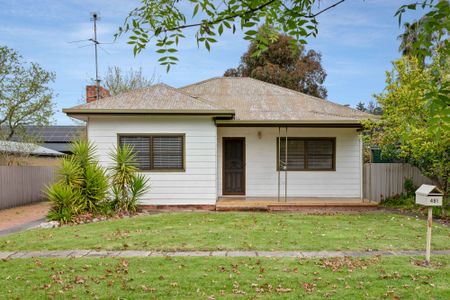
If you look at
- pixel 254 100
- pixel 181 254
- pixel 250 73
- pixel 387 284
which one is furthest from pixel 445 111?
pixel 250 73

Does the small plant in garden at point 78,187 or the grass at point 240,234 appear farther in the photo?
the small plant in garden at point 78,187

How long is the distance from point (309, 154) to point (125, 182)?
21.0 feet

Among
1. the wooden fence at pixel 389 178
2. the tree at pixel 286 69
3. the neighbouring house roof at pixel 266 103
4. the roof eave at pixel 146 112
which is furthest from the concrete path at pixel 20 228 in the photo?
the tree at pixel 286 69

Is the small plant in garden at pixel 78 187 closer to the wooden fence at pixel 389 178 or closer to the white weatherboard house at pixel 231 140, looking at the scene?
the white weatherboard house at pixel 231 140

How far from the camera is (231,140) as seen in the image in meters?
13.8

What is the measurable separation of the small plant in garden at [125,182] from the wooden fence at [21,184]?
15.9 ft

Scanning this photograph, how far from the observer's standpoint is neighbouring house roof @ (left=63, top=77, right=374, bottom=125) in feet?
38.0

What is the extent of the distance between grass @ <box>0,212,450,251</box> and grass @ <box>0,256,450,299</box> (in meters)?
1.01

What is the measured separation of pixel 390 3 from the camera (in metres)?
3.62

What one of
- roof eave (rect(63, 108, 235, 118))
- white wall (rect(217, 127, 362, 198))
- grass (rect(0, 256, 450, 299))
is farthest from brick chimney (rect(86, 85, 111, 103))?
grass (rect(0, 256, 450, 299))

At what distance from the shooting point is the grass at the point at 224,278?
463 centimetres

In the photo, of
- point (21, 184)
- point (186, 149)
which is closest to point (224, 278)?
point (186, 149)

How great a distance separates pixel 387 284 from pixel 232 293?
1946 mm

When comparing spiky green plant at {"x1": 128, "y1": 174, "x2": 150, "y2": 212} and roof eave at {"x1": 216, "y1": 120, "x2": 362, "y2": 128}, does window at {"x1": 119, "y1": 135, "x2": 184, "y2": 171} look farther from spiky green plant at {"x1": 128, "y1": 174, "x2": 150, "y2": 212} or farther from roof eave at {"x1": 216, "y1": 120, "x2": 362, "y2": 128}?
roof eave at {"x1": 216, "y1": 120, "x2": 362, "y2": 128}
